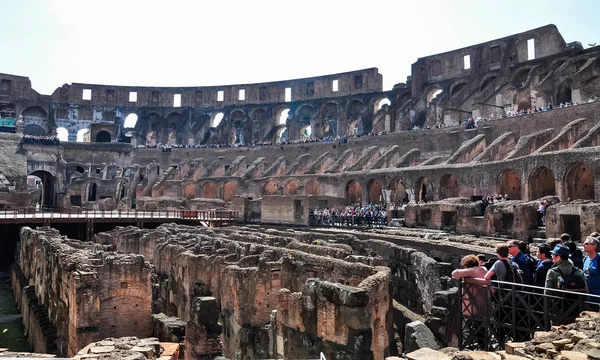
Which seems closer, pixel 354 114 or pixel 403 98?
pixel 403 98

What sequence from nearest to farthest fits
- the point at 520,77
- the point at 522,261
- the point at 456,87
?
the point at 522,261, the point at 520,77, the point at 456,87

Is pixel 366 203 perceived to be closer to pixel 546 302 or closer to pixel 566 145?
pixel 566 145

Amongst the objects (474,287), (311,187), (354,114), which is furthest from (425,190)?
(474,287)

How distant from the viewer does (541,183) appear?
24.6m

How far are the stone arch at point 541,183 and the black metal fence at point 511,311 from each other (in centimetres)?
1820

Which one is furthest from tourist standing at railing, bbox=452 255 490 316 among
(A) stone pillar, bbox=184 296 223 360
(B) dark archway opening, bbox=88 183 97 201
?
(B) dark archway opening, bbox=88 183 97 201

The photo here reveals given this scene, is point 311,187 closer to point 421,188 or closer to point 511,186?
point 421,188

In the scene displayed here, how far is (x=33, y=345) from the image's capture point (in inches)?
527

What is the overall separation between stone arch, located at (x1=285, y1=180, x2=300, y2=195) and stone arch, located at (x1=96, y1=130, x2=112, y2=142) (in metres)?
30.0

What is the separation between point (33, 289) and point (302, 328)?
39.9ft

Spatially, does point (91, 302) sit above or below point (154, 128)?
below

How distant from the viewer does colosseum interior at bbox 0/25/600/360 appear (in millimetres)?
10062

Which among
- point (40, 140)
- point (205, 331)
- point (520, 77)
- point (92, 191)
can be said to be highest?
point (520, 77)

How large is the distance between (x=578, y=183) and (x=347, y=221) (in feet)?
40.1
